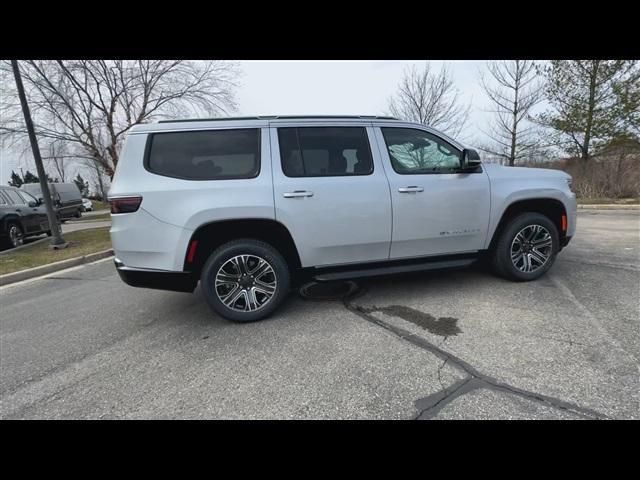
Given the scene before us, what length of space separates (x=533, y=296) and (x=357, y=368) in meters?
2.53

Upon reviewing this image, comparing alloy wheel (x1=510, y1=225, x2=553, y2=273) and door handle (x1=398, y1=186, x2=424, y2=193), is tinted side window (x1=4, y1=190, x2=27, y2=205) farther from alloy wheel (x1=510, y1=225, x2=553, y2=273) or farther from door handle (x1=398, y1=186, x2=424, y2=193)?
alloy wheel (x1=510, y1=225, x2=553, y2=273)

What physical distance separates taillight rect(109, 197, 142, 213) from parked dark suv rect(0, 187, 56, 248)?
814 centimetres

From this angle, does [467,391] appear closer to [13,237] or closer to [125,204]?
[125,204]

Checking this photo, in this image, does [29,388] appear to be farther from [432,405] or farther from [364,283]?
[364,283]

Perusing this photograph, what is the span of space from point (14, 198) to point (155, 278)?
9523 millimetres

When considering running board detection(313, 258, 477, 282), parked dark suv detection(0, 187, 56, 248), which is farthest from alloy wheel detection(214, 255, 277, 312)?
parked dark suv detection(0, 187, 56, 248)

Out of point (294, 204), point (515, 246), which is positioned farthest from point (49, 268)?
point (515, 246)

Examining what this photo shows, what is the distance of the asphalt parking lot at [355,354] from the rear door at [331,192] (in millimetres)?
725

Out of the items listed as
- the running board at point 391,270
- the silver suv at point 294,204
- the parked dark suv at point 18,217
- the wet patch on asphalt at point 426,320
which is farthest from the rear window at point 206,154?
the parked dark suv at point 18,217

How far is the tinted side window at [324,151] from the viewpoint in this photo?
3.25 m

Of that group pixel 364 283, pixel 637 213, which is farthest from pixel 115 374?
pixel 637 213

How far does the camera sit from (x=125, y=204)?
2.93 m
